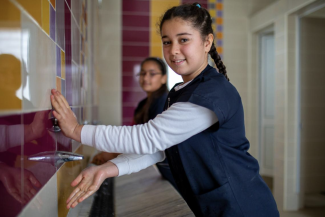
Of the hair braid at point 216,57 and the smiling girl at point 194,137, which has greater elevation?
the hair braid at point 216,57

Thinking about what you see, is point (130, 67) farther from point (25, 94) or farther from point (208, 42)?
point (25, 94)

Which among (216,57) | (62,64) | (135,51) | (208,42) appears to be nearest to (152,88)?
(216,57)

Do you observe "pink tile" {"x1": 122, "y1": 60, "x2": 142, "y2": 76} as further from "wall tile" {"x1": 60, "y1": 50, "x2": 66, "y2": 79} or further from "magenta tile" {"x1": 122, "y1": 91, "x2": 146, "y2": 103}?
"wall tile" {"x1": 60, "y1": 50, "x2": 66, "y2": 79}

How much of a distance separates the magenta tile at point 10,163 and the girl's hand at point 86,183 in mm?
209

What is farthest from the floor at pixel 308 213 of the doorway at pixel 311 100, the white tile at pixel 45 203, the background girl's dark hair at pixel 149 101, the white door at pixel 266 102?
the white tile at pixel 45 203

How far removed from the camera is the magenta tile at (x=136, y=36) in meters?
3.57

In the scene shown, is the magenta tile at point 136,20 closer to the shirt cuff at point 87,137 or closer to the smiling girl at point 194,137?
the smiling girl at point 194,137

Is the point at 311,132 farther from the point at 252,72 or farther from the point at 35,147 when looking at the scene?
the point at 35,147

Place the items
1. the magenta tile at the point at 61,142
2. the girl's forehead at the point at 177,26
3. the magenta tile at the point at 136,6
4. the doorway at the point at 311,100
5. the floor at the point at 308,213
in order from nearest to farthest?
the magenta tile at the point at 61,142, the girl's forehead at the point at 177,26, the floor at the point at 308,213, the doorway at the point at 311,100, the magenta tile at the point at 136,6

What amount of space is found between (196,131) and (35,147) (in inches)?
16.2

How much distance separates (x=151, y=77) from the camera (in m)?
2.04

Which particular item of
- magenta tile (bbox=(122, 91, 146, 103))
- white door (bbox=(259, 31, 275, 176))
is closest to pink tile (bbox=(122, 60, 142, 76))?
magenta tile (bbox=(122, 91, 146, 103))

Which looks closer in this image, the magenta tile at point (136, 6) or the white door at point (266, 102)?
the magenta tile at point (136, 6)

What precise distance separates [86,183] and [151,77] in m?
1.37
